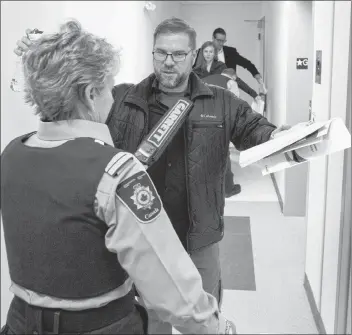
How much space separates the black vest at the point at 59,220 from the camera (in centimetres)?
76

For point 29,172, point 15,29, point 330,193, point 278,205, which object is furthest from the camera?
point 278,205

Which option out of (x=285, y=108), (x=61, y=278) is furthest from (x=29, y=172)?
(x=285, y=108)

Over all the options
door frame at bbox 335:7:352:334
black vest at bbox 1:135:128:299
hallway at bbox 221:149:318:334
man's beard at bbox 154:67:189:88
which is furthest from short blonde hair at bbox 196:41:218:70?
black vest at bbox 1:135:128:299

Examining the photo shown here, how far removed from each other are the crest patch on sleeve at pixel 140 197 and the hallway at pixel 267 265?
67 centimetres

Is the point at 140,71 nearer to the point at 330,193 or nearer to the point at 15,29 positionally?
the point at 330,193

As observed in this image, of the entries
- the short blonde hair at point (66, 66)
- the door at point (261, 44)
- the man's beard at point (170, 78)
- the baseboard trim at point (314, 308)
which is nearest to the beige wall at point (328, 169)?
the baseboard trim at point (314, 308)

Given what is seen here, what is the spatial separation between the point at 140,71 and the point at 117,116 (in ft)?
4.70

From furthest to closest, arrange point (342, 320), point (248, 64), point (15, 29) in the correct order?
point (342, 320), point (248, 64), point (15, 29)

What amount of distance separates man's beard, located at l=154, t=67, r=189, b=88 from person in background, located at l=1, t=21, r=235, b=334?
41cm

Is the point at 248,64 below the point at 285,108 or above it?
above

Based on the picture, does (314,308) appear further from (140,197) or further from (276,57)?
(140,197)

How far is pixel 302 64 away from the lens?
2248mm

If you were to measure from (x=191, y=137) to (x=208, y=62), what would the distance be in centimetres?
26

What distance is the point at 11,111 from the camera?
1.30 metres
